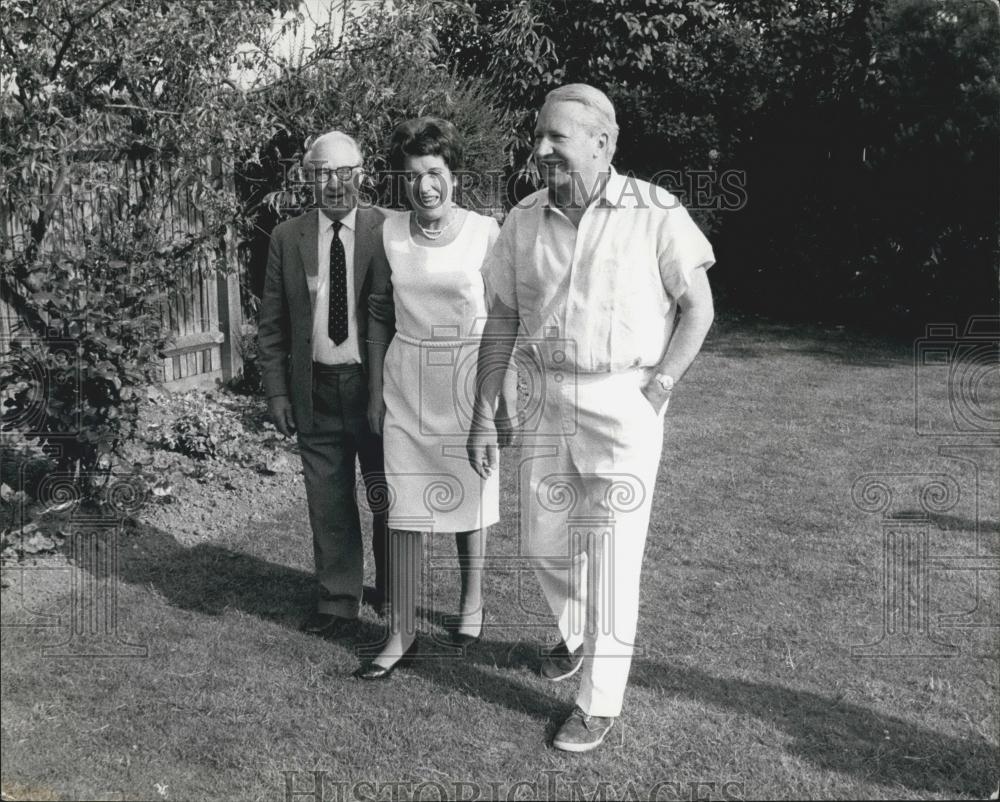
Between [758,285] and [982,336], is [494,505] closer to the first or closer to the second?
[982,336]

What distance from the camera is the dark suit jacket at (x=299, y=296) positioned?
446 centimetres

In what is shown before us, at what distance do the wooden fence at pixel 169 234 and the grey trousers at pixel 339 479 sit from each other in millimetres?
1903

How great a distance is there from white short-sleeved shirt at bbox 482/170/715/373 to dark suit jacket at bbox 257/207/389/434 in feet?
3.02

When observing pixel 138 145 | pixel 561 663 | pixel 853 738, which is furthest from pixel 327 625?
pixel 138 145

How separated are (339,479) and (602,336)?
1551mm

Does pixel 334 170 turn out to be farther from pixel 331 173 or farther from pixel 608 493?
pixel 608 493

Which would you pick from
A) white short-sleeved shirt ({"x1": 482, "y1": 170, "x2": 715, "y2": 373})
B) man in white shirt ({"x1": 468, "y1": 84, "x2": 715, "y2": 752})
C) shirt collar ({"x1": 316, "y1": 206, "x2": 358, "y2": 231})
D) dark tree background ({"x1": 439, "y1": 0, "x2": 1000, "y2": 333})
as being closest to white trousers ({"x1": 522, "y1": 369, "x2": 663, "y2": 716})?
man in white shirt ({"x1": 468, "y1": 84, "x2": 715, "y2": 752})

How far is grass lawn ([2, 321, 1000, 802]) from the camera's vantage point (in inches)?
139

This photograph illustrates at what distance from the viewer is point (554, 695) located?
414 centimetres

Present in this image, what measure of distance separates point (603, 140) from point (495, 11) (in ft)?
28.4

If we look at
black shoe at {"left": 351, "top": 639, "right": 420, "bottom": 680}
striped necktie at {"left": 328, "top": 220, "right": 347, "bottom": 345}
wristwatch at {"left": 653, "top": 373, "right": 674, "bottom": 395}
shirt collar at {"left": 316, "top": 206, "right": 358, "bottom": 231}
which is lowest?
black shoe at {"left": 351, "top": 639, "right": 420, "bottom": 680}

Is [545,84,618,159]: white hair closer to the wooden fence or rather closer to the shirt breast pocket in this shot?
the shirt breast pocket

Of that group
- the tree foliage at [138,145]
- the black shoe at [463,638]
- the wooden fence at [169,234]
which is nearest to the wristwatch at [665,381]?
the black shoe at [463,638]

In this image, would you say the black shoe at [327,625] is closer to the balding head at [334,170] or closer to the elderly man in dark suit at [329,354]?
the elderly man in dark suit at [329,354]
